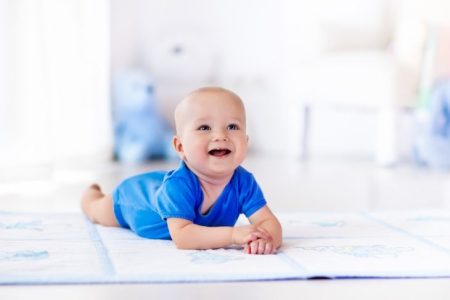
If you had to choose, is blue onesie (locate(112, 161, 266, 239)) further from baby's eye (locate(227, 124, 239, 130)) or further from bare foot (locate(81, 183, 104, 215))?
bare foot (locate(81, 183, 104, 215))

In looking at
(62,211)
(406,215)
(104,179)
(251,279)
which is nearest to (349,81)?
(104,179)

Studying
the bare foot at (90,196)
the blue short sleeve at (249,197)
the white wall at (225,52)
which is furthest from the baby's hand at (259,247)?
the white wall at (225,52)

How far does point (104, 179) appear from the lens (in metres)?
2.60

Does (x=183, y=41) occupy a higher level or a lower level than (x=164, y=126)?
higher

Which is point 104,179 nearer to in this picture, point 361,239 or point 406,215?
point 406,215

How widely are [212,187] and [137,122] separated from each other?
219cm

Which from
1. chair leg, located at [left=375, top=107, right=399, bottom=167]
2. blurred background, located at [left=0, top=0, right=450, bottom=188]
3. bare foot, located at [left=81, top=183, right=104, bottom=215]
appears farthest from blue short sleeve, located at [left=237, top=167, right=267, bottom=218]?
chair leg, located at [left=375, top=107, right=399, bottom=167]

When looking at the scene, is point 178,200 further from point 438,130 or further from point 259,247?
point 438,130

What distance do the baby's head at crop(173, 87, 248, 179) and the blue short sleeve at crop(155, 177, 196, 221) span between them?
39mm

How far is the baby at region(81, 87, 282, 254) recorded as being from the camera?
51.3 inches

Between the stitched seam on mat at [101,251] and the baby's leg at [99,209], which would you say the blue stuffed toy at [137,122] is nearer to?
A: the baby's leg at [99,209]

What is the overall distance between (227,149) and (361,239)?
0.31 metres

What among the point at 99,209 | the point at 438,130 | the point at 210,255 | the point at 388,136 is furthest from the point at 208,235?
the point at 438,130

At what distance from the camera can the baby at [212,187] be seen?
1.30 m
